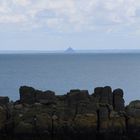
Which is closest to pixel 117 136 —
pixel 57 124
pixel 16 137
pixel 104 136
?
pixel 104 136

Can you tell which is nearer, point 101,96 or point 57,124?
point 57,124

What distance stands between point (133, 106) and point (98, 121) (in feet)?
13.1

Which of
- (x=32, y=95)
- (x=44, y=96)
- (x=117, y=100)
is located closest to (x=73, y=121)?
(x=44, y=96)

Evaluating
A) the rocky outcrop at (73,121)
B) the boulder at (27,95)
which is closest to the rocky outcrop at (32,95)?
the boulder at (27,95)

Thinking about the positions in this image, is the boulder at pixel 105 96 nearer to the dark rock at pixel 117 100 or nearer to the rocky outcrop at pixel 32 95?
the dark rock at pixel 117 100

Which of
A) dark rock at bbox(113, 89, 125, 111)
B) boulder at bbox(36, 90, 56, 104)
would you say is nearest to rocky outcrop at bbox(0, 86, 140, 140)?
dark rock at bbox(113, 89, 125, 111)

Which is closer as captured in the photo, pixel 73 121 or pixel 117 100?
pixel 73 121

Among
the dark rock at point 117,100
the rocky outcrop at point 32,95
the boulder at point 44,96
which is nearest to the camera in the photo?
the dark rock at point 117,100

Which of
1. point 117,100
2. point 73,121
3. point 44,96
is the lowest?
point 73,121

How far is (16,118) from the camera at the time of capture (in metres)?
34.5

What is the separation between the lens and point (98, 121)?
34156 millimetres

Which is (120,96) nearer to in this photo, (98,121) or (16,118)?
(98,121)

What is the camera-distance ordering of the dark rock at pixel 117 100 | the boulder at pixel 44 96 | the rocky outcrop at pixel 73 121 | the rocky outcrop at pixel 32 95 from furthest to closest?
the rocky outcrop at pixel 32 95, the boulder at pixel 44 96, the dark rock at pixel 117 100, the rocky outcrop at pixel 73 121

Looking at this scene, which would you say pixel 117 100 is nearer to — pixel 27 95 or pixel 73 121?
pixel 73 121
